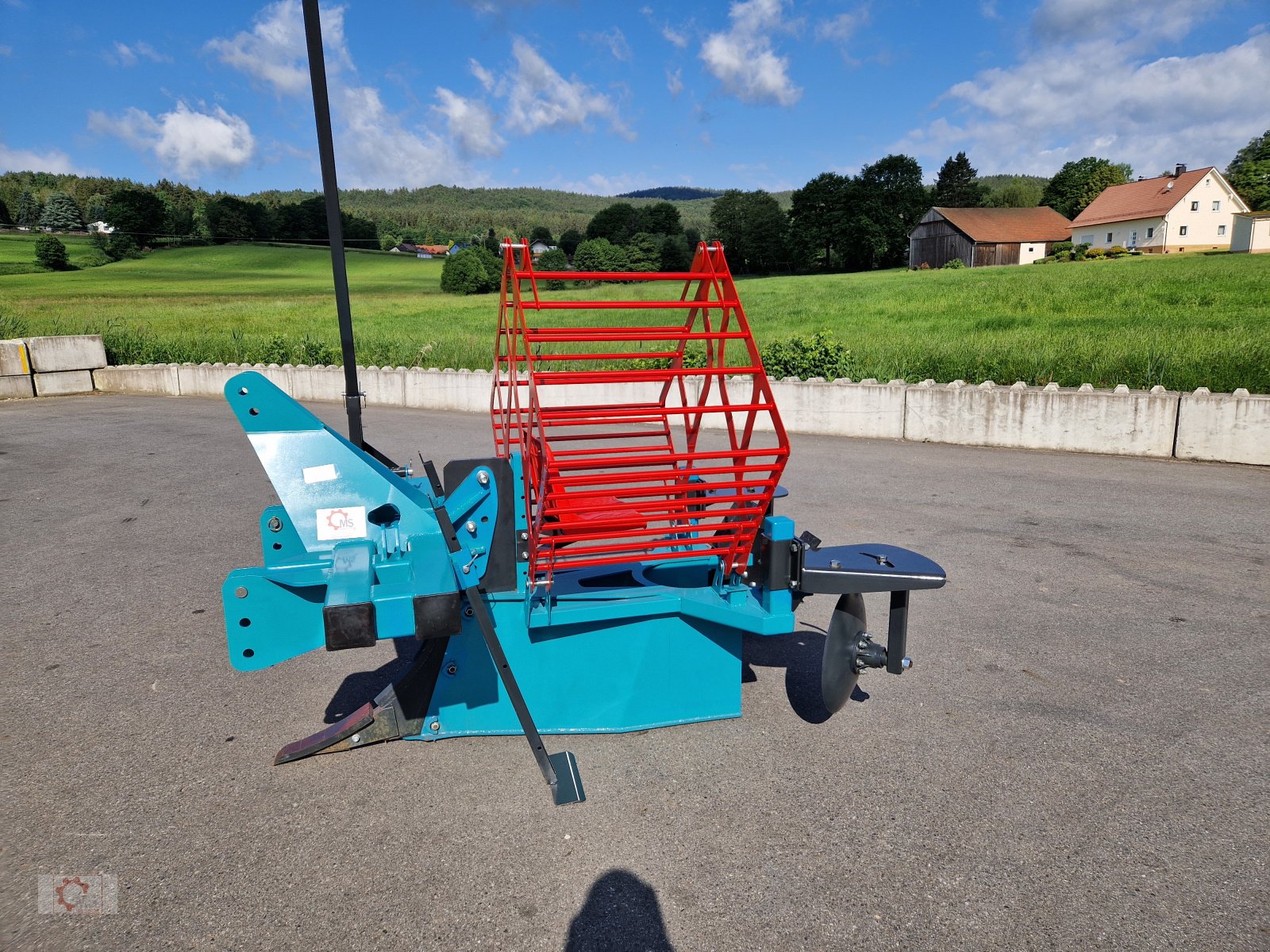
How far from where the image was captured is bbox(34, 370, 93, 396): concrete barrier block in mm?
17125

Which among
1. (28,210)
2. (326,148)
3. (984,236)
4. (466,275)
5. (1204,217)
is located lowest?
(326,148)

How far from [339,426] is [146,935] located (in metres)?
11.3

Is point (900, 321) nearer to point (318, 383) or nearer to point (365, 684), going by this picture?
point (318, 383)

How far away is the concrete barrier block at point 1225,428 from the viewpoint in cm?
898

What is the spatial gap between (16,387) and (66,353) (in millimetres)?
1216

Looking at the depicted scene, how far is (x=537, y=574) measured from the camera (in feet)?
12.7

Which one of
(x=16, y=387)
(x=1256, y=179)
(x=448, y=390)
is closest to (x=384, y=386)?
(x=448, y=390)

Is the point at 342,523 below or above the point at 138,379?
above

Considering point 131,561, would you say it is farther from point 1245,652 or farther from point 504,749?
point 1245,652

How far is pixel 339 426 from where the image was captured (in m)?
13.2

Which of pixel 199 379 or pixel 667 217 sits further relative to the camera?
pixel 667 217

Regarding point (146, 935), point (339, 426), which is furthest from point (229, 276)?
point (146, 935)

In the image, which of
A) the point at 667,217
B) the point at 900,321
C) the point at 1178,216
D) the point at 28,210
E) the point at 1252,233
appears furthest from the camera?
the point at 667,217

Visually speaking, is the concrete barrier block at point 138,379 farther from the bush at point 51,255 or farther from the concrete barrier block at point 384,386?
the bush at point 51,255
